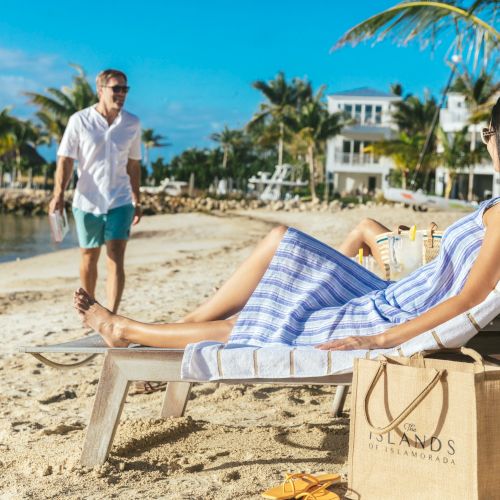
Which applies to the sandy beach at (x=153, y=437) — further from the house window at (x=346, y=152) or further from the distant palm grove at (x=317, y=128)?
the house window at (x=346, y=152)

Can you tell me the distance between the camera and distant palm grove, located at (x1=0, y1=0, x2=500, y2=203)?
10.2m

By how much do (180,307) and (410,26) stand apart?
18.0ft

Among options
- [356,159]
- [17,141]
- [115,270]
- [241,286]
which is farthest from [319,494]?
[17,141]

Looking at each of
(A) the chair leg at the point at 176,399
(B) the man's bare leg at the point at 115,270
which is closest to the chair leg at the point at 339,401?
(A) the chair leg at the point at 176,399

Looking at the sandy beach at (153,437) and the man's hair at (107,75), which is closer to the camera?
the sandy beach at (153,437)

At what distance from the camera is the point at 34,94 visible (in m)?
46.2

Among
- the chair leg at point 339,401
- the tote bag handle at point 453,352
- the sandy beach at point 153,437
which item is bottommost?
the sandy beach at point 153,437

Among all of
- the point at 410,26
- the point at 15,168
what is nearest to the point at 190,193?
the point at 15,168

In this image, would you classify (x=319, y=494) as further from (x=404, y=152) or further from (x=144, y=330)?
(x=404, y=152)

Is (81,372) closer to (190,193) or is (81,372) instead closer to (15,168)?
(190,193)

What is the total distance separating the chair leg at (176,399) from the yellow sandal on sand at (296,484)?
108 cm

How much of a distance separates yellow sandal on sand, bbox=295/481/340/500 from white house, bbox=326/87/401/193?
4683cm

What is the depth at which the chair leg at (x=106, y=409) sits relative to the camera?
9.20 feet

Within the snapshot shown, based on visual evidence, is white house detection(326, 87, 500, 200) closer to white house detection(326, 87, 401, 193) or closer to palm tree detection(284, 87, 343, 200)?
white house detection(326, 87, 401, 193)
